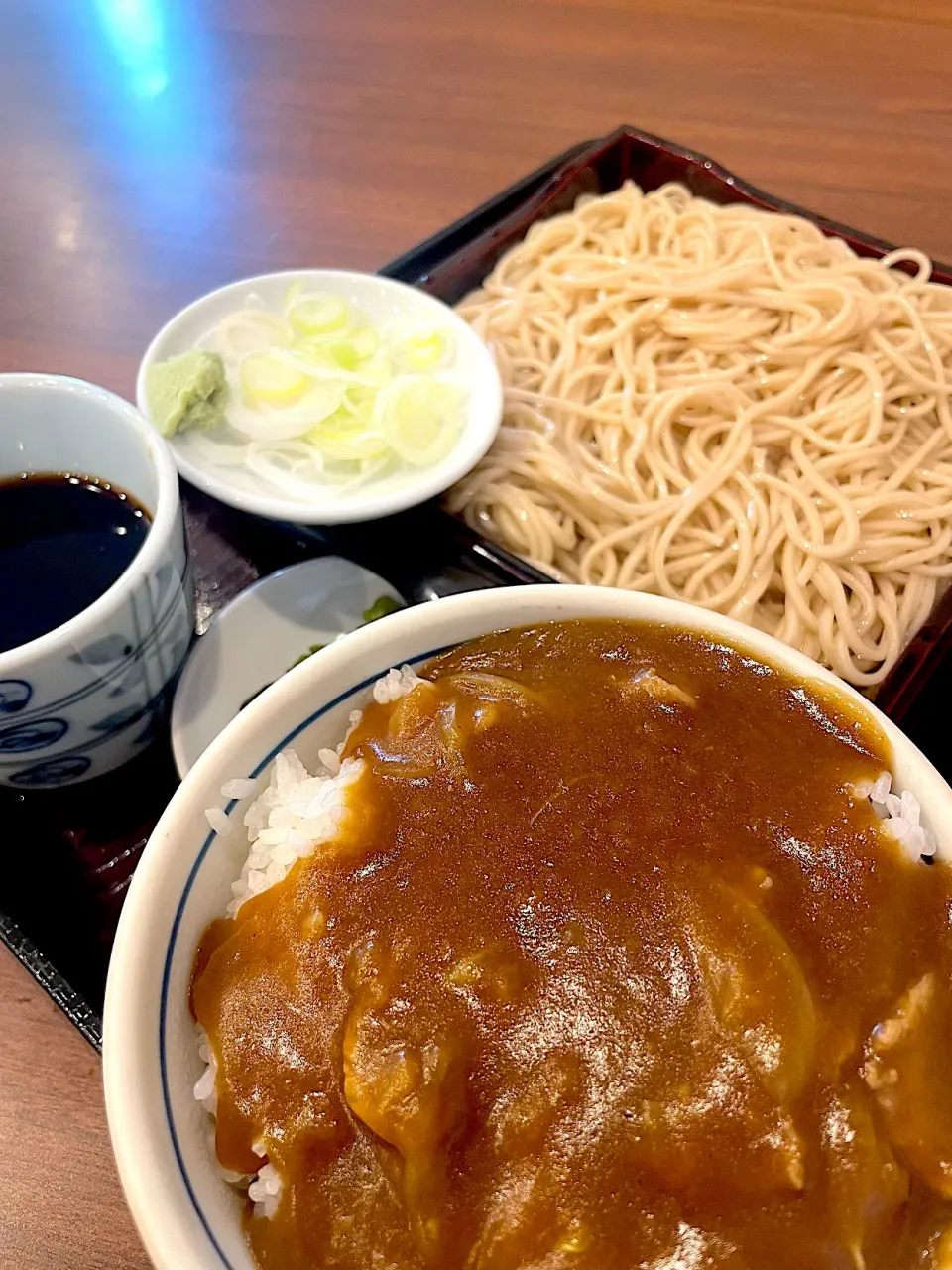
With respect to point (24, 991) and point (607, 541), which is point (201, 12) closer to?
point (607, 541)

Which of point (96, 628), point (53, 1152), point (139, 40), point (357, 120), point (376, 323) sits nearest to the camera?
point (96, 628)

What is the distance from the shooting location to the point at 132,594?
1259 mm

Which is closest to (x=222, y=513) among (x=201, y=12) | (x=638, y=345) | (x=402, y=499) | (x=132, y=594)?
(x=402, y=499)

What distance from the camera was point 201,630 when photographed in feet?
5.86

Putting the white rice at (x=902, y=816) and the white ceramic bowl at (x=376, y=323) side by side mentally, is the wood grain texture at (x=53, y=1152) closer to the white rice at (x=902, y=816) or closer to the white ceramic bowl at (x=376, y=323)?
the white ceramic bowl at (x=376, y=323)

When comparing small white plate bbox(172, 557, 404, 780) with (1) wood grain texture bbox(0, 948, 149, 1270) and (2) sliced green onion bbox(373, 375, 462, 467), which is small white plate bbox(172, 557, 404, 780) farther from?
(1) wood grain texture bbox(0, 948, 149, 1270)

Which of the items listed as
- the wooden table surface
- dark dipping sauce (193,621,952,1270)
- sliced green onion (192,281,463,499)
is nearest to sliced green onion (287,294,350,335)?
sliced green onion (192,281,463,499)

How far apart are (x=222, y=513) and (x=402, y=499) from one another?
0.42m

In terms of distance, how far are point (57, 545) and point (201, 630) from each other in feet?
1.24

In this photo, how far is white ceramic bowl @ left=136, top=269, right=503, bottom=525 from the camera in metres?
1.79

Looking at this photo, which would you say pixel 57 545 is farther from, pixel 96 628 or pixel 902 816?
pixel 902 816

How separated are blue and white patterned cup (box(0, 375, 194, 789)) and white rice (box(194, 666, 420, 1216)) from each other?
350mm

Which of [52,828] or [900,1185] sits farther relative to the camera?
[52,828]

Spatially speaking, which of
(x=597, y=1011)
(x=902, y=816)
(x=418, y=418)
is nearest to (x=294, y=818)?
(x=597, y=1011)
